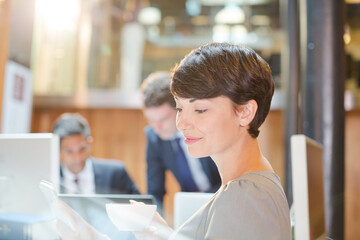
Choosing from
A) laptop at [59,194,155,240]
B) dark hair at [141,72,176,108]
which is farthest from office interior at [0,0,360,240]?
laptop at [59,194,155,240]

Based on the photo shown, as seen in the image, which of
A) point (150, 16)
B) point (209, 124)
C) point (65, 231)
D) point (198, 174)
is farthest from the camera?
point (150, 16)

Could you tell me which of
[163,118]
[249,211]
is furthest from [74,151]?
[249,211]

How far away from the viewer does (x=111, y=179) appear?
98.6 inches

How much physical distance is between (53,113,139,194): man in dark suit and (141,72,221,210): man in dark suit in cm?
24

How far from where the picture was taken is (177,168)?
2281mm

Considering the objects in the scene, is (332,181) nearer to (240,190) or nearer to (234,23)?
(240,190)

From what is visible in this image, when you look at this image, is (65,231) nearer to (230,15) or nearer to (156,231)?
(156,231)

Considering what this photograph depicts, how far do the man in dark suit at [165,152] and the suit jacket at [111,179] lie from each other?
0.19 m

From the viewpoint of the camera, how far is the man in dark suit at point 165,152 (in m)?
2.03

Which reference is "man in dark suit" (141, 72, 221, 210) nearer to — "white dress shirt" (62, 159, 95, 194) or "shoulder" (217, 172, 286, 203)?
"white dress shirt" (62, 159, 95, 194)

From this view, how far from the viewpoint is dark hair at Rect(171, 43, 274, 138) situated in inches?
32.4

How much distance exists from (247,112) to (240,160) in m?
0.10

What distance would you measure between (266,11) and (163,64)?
4.97 feet

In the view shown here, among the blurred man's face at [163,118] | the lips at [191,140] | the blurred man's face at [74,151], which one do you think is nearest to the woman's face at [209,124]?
the lips at [191,140]
